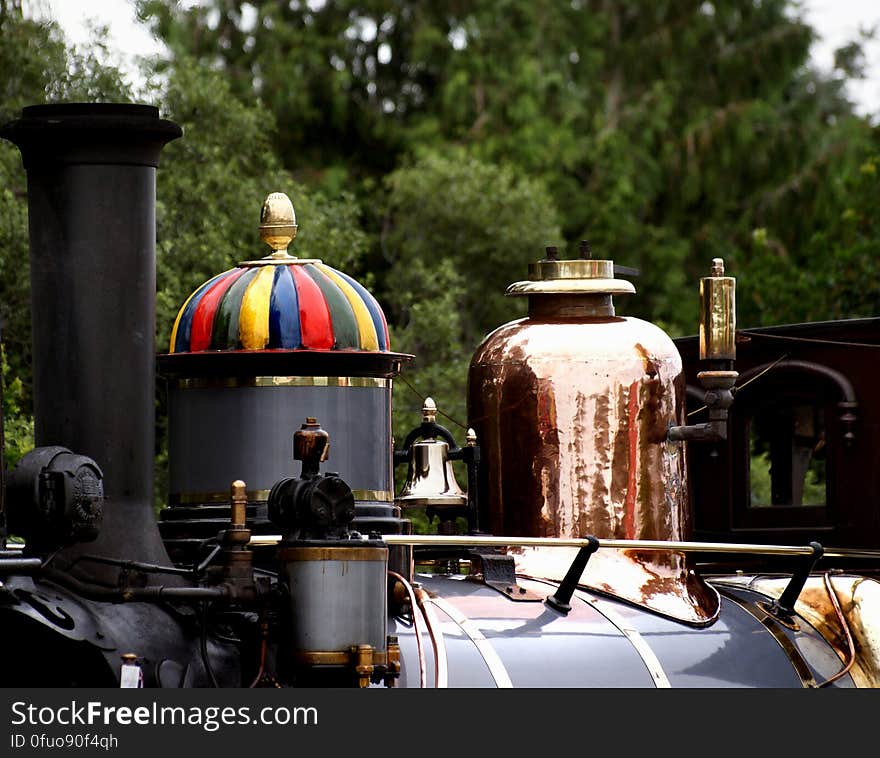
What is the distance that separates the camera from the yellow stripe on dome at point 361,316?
283 inches

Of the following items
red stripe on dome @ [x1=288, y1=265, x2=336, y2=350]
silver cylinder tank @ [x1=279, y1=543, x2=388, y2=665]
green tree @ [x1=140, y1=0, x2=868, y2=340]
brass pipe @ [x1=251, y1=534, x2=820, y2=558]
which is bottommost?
silver cylinder tank @ [x1=279, y1=543, x2=388, y2=665]

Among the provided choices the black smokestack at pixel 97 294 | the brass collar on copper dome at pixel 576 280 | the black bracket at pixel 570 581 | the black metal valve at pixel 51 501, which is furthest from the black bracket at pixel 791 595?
the black metal valve at pixel 51 501

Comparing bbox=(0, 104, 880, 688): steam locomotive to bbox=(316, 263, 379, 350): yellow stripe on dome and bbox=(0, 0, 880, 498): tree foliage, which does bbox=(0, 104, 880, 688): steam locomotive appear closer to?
bbox=(316, 263, 379, 350): yellow stripe on dome

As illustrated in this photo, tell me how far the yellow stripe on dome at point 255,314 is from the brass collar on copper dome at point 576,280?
4.02 feet

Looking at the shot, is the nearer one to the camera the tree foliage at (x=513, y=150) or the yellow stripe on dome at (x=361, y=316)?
the yellow stripe on dome at (x=361, y=316)

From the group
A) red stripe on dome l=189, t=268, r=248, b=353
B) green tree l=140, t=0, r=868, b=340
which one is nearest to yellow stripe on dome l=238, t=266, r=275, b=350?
red stripe on dome l=189, t=268, r=248, b=353

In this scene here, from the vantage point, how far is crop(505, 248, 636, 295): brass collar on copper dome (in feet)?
26.1

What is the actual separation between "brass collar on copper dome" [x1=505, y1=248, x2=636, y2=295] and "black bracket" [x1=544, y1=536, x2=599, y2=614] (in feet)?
4.18

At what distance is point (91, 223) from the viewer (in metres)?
6.62

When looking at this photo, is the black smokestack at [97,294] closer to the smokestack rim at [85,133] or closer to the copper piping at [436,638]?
the smokestack rim at [85,133]

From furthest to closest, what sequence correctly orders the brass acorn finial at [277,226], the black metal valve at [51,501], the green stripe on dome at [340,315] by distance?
the brass acorn finial at [277,226] → the green stripe on dome at [340,315] → the black metal valve at [51,501]
